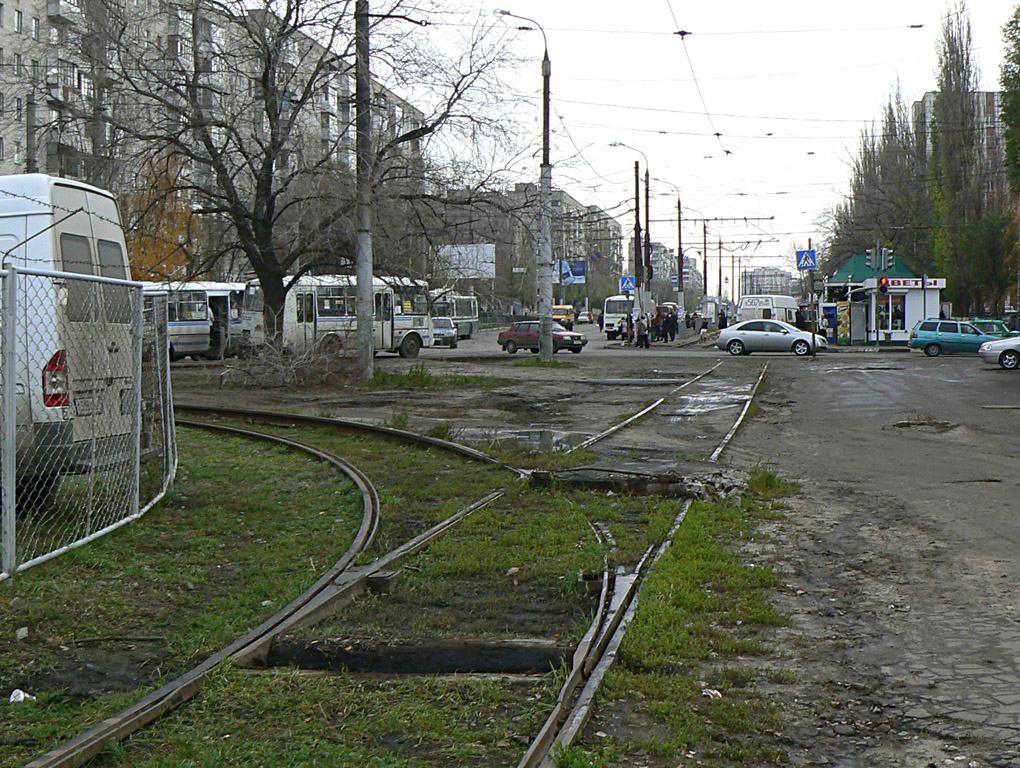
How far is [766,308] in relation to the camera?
237 ft

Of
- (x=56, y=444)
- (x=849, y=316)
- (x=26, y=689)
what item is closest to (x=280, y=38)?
(x=56, y=444)

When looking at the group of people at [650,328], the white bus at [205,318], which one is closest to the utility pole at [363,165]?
the white bus at [205,318]

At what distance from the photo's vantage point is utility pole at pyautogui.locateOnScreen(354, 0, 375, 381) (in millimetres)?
22625

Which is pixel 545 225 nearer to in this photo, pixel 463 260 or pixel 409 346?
pixel 463 260

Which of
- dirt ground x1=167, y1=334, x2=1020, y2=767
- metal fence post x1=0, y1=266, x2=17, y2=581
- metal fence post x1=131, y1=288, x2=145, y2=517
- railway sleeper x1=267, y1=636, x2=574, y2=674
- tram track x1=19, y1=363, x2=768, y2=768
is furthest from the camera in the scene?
metal fence post x1=131, y1=288, x2=145, y2=517

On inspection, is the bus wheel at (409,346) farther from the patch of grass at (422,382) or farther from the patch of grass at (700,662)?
the patch of grass at (700,662)

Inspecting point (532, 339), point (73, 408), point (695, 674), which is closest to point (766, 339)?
point (532, 339)

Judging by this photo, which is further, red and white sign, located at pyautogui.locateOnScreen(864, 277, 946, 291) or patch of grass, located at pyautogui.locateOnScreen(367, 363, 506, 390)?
red and white sign, located at pyautogui.locateOnScreen(864, 277, 946, 291)

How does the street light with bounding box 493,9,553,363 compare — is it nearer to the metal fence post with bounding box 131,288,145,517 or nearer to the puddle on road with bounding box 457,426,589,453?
the puddle on road with bounding box 457,426,589,453

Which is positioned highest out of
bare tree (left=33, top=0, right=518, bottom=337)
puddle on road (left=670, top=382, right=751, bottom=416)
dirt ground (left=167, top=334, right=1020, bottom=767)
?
bare tree (left=33, top=0, right=518, bottom=337)

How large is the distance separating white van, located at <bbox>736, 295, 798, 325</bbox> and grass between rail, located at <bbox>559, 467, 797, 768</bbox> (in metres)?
64.1

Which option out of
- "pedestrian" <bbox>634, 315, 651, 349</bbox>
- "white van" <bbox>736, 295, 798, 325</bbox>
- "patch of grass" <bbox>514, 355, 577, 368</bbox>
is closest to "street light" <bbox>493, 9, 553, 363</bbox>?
"patch of grass" <bbox>514, 355, 577, 368</bbox>

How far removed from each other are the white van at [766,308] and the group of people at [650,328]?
8.56m

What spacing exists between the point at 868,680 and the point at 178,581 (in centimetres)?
421
